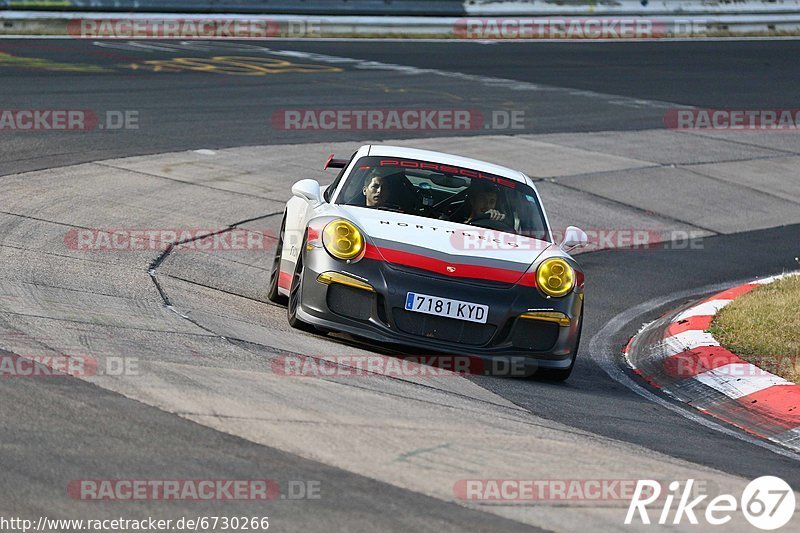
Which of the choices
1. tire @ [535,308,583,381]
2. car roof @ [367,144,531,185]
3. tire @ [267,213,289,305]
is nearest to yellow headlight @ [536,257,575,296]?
tire @ [535,308,583,381]

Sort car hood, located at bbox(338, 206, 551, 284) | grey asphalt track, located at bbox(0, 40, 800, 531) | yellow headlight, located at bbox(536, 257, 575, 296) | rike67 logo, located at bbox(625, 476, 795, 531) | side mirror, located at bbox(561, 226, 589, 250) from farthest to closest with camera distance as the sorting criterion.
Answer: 1. side mirror, located at bbox(561, 226, 589, 250)
2. yellow headlight, located at bbox(536, 257, 575, 296)
3. car hood, located at bbox(338, 206, 551, 284)
4. rike67 logo, located at bbox(625, 476, 795, 531)
5. grey asphalt track, located at bbox(0, 40, 800, 531)

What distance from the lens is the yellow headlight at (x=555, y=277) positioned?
22.7 ft

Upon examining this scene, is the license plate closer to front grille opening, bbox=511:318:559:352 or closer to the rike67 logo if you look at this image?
front grille opening, bbox=511:318:559:352

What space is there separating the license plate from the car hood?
165mm

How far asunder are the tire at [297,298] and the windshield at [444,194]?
68 cm

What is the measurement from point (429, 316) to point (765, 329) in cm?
305

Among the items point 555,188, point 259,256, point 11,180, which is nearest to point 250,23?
point 555,188

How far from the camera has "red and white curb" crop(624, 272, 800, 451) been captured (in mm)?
6953

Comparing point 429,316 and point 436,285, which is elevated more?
point 436,285

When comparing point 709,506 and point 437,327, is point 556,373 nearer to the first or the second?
point 437,327

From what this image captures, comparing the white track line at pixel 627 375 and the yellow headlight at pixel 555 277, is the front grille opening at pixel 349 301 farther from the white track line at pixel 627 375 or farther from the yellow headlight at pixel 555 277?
the white track line at pixel 627 375

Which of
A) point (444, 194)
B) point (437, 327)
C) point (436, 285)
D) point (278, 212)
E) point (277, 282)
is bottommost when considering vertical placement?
point (278, 212)

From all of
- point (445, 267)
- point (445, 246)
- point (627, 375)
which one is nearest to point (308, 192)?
point (445, 246)

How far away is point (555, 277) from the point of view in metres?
6.98
